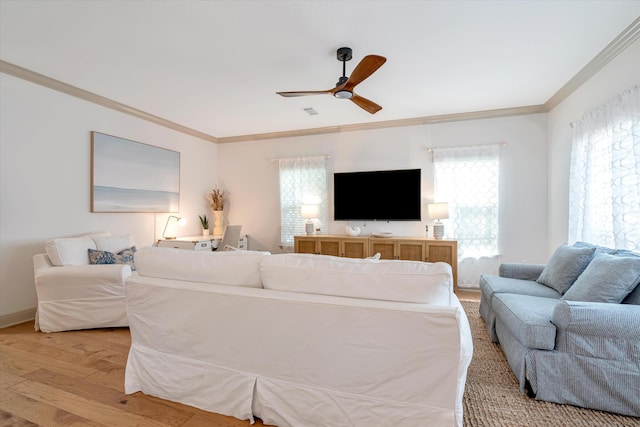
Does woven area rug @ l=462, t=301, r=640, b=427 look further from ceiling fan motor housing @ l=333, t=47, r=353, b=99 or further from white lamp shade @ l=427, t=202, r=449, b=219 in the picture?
ceiling fan motor housing @ l=333, t=47, r=353, b=99

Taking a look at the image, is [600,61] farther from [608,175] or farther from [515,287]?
[515,287]

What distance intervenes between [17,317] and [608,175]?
6007mm

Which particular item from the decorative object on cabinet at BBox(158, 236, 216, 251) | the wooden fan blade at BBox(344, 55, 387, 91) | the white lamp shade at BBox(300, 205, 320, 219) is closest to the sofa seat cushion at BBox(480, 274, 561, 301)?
the wooden fan blade at BBox(344, 55, 387, 91)

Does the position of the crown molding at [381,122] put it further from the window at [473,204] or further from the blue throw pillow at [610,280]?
the blue throw pillow at [610,280]

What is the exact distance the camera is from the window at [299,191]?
521cm

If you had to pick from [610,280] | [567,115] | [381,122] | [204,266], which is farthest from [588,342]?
[381,122]

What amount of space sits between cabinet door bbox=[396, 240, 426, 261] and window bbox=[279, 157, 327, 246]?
1.40 metres

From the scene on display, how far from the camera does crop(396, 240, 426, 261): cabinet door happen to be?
14.1 ft

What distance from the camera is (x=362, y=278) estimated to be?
1.51m

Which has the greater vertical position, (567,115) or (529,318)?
(567,115)

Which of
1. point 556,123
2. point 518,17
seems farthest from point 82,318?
point 556,123

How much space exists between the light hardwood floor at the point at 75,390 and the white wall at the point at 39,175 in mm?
785

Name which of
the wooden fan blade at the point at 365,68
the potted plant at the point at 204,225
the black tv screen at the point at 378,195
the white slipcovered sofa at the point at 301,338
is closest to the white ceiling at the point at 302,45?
the wooden fan blade at the point at 365,68

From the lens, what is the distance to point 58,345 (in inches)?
104
